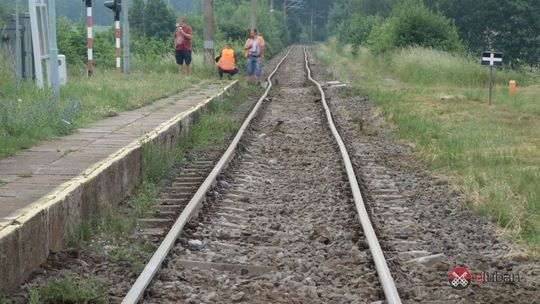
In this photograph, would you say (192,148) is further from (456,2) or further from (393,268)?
(456,2)

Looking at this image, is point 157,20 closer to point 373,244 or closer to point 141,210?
point 141,210

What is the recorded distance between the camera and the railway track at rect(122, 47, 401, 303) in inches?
220

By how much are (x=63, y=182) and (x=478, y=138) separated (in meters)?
7.39

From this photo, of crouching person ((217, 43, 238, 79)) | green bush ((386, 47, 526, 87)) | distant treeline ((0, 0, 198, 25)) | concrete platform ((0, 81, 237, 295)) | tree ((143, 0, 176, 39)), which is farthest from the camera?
distant treeline ((0, 0, 198, 25))

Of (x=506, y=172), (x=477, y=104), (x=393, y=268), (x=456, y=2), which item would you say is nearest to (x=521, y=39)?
(x=456, y=2)

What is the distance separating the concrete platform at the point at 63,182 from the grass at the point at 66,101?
0.75ft

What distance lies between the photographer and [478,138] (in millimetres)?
12922

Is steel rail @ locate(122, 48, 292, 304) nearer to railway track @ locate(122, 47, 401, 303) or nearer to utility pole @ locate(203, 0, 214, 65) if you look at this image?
railway track @ locate(122, 47, 401, 303)

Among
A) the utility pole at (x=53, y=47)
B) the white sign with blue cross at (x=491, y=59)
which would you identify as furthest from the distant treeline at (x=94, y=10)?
the utility pole at (x=53, y=47)

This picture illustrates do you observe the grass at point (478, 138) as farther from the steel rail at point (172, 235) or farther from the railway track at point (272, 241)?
the steel rail at point (172, 235)

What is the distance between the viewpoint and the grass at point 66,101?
33.5 ft

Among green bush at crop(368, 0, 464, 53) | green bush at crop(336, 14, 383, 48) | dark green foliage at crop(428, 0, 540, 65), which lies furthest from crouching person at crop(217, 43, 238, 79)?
green bush at crop(336, 14, 383, 48)

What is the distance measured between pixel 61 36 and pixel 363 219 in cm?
2515

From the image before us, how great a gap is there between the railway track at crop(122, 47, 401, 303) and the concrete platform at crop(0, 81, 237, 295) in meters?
0.73
